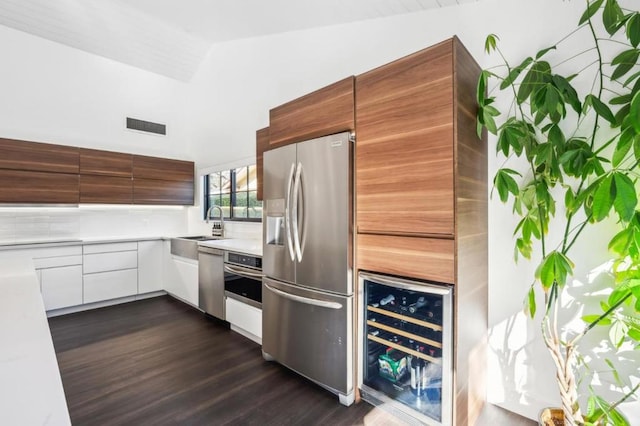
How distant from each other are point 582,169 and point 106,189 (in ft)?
16.8

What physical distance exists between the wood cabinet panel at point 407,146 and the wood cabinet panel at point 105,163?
3957 millimetres

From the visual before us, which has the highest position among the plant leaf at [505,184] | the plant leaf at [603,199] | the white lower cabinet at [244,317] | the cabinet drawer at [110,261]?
the plant leaf at [505,184]

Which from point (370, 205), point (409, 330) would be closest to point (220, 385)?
point (409, 330)

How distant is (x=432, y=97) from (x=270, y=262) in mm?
1720

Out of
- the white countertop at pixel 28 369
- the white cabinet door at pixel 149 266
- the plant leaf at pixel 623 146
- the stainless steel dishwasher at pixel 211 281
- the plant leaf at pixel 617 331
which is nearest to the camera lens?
the white countertop at pixel 28 369

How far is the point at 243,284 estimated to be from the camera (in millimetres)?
3037

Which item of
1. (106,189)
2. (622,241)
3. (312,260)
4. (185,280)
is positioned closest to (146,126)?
(106,189)

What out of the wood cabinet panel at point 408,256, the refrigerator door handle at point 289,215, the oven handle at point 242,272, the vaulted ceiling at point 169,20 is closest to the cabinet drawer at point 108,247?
the oven handle at point 242,272

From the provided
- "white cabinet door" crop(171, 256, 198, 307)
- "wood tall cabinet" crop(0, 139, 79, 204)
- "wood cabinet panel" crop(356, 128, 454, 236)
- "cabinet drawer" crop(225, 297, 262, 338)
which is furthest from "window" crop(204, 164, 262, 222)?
"wood cabinet panel" crop(356, 128, 454, 236)

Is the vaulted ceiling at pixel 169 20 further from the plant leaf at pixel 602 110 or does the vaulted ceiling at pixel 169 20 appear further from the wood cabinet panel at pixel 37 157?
the wood cabinet panel at pixel 37 157

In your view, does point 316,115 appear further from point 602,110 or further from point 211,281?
point 211,281

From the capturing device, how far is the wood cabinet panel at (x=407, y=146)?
160cm

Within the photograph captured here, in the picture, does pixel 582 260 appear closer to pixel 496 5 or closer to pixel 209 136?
pixel 496 5

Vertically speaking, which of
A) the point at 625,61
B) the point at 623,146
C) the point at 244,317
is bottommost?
the point at 244,317
